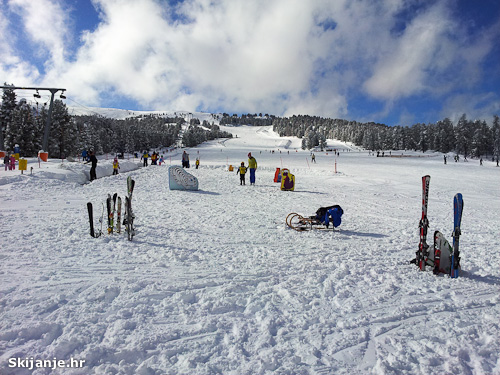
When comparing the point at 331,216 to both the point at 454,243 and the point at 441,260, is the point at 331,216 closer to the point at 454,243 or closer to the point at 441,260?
the point at 441,260

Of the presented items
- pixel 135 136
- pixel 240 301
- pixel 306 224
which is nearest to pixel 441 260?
pixel 306 224

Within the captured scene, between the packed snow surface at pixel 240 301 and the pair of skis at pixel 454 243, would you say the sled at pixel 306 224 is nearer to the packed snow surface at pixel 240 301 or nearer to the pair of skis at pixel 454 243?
the packed snow surface at pixel 240 301

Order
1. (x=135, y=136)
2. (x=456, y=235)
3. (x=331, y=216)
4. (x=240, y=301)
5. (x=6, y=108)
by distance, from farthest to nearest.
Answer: (x=135, y=136) → (x=6, y=108) → (x=331, y=216) → (x=456, y=235) → (x=240, y=301)

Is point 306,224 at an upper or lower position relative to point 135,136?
lower

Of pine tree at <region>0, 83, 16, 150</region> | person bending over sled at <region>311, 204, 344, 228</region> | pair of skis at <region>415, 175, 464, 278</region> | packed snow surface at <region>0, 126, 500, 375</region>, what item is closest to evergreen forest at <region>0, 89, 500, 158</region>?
pine tree at <region>0, 83, 16, 150</region>

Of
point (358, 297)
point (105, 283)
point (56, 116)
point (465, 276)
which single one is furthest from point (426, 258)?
point (56, 116)

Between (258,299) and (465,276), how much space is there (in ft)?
12.7

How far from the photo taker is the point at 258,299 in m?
4.02

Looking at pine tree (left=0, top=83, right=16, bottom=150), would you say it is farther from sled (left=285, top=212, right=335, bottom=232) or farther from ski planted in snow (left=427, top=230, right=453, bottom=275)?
ski planted in snow (left=427, top=230, right=453, bottom=275)

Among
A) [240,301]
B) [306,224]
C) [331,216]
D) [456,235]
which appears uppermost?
[456,235]

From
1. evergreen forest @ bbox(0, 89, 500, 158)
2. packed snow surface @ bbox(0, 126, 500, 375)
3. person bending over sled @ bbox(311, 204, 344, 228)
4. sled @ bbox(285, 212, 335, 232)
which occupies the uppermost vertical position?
evergreen forest @ bbox(0, 89, 500, 158)

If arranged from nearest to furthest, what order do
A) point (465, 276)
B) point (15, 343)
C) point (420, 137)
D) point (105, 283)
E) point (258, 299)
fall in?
point (15, 343), point (258, 299), point (105, 283), point (465, 276), point (420, 137)

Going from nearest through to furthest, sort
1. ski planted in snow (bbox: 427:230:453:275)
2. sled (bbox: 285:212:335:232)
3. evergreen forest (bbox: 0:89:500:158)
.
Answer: ski planted in snow (bbox: 427:230:453:275), sled (bbox: 285:212:335:232), evergreen forest (bbox: 0:89:500:158)

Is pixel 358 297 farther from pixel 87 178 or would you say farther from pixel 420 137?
pixel 420 137
